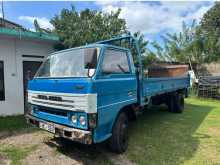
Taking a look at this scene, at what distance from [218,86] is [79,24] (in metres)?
9.27

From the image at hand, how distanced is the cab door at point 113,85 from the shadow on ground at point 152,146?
0.82 m

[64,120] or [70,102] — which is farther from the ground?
[70,102]

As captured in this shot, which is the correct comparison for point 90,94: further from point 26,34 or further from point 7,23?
point 7,23

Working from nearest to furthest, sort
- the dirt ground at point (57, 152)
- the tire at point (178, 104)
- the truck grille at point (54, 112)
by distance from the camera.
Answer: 1. the truck grille at point (54, 112)
2. the dirt ground at point (57, 152)
3. the tire at point (178, 104)

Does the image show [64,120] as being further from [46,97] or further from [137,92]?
[137,92]

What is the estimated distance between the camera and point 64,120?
3992 millimetres

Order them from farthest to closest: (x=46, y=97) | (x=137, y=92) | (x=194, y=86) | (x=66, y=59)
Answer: (x=194, y=86) < (x=137, y=92) < (x=66, y=59) < (x=46, y=97)

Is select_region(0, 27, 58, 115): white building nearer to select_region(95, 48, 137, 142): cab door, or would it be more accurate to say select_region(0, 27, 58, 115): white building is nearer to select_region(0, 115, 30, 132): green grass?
select_region(0, 115, 30, 132): green grass

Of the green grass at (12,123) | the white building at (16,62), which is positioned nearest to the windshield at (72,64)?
the green grass at (12,123)

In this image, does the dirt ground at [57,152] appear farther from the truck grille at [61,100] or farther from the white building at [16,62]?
the white building at [16,62]

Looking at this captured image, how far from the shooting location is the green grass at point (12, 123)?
21.3ft

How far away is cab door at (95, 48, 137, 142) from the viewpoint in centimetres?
388

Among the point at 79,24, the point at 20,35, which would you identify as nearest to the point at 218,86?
the point at 79,24

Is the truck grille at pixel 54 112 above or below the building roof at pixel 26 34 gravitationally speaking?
below
